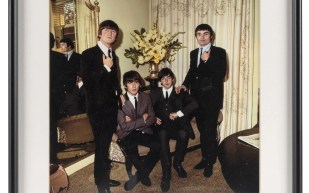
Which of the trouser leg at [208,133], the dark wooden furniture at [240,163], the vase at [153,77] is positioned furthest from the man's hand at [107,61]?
the dark wooden furniture at [240,163]

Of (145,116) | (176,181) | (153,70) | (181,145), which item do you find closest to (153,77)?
(153,70)

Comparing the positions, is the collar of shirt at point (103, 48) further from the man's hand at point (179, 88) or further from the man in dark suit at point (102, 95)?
the man's hand at point (179, 88)

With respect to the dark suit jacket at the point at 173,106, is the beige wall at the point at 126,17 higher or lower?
higher

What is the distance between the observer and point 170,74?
122 cm

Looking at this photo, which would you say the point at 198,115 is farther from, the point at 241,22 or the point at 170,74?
the point at 241,22

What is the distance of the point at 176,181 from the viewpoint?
4.02 ft

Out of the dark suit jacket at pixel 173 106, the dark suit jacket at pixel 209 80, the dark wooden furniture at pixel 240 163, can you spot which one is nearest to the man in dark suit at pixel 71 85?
the dark suit jacket at pixel 173 106

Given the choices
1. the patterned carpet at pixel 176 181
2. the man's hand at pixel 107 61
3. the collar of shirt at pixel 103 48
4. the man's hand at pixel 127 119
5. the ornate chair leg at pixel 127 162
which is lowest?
the patterned carpet at pixel 176 181

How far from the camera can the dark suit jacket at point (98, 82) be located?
1.21 m

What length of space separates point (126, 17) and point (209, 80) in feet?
1.10

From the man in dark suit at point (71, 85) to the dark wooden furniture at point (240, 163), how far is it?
0.48m

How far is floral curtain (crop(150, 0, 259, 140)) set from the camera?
3.94ft

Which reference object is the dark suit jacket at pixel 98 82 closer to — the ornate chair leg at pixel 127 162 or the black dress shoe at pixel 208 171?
the ornate chair leg at pixel 127 162
